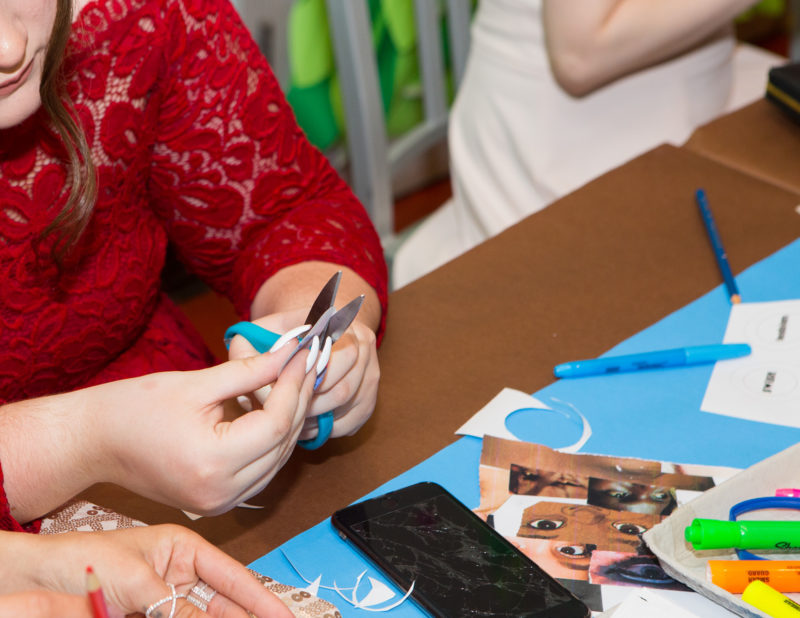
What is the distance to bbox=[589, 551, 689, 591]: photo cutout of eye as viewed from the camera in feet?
1.86

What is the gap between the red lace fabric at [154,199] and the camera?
78 centimetres

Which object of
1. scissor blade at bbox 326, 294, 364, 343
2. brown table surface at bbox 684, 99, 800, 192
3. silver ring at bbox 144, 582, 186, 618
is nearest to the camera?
silver ring at bbox 144, 582, 186, 618

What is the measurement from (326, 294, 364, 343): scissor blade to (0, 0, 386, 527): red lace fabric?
0.67ft

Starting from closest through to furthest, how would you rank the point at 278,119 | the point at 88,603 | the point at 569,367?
the point at 88,603
the point at 569,367
the point at 278,119

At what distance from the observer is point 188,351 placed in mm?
957

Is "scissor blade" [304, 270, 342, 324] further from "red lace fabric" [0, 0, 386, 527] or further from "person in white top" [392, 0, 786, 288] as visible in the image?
"person in white top" [392, 0, 786, 288]

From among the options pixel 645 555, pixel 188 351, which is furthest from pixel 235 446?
pixel 188 351

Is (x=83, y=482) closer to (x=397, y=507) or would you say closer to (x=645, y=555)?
(x=397, y=507)

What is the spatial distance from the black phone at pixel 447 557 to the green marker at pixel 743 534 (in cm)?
8

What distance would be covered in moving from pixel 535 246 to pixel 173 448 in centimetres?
46

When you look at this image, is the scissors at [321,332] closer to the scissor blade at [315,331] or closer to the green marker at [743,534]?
the scissor blade at [315,331]

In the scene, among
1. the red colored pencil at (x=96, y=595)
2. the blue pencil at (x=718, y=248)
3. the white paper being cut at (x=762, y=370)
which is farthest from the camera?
the blue pencil at (x=718, y=248)

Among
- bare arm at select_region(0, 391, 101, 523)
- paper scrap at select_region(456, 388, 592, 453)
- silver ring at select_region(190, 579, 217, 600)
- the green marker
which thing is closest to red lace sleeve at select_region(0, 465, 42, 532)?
bare arm at select_region(0, 391, 101, 523)

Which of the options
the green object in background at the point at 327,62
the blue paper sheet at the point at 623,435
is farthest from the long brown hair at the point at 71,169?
the green object in background at the point at 327,62
